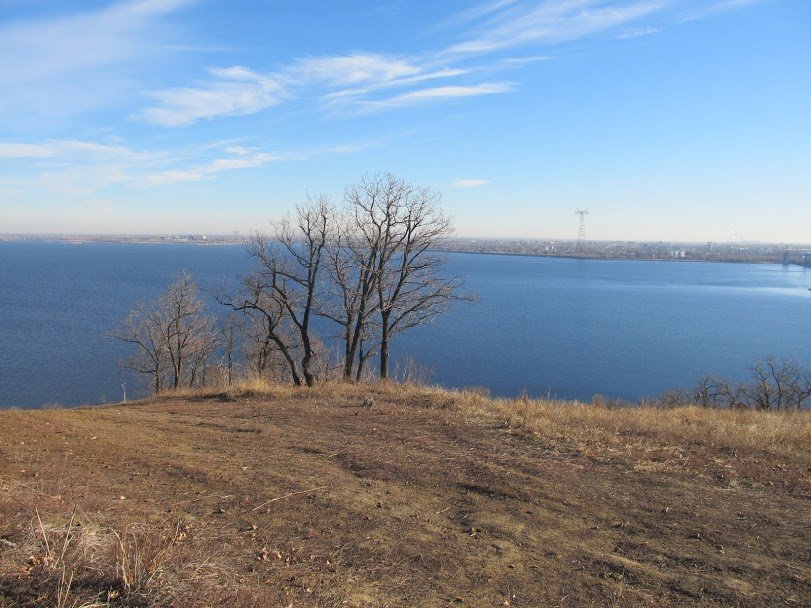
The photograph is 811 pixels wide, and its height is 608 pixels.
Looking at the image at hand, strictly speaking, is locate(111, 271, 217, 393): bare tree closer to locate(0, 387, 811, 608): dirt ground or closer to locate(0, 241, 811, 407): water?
locate(0, 241, 811, 407): water

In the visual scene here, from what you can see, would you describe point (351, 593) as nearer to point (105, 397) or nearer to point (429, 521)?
point (429, 521)

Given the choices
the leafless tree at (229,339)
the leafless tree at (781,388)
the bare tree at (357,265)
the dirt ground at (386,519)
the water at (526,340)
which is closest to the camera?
the dirt ground at (386,519)

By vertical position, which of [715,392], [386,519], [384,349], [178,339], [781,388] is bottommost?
[715,392]

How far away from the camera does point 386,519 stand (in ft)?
17.6

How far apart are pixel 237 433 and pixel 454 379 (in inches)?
1049

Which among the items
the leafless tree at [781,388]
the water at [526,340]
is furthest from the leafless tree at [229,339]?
the leafless tree at [781,388]

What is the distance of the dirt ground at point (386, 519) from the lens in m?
3.88

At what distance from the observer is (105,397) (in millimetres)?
31984

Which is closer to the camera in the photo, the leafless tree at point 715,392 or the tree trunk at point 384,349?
the tree trunk at point 384,349

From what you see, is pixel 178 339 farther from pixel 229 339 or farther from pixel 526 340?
pixel 526 340

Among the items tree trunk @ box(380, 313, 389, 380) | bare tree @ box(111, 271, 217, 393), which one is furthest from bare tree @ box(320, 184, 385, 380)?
bare tree @ box(111, 271, 217, 393)

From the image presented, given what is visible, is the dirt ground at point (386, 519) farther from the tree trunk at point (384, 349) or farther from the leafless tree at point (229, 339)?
the leafless tree at point (229, 339)

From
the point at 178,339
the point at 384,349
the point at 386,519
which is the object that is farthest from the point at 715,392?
the point at 386,519

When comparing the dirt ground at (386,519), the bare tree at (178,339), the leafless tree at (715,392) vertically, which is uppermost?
the dirt ground at (386,519)
